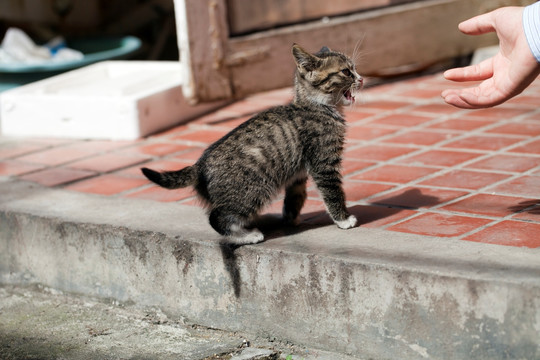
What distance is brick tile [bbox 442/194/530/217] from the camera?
3420mm

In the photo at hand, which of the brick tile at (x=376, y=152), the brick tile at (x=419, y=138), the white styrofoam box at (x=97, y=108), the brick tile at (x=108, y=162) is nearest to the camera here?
the brick tile at (x=376, y=152)

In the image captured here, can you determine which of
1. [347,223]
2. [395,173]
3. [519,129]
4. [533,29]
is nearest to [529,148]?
[519,129]

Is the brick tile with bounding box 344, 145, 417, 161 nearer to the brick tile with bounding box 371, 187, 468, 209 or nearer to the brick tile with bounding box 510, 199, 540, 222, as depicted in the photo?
the brick tile with bounding box 371, 187, 468, 209

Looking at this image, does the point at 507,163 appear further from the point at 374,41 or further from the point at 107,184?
the point at 374,41

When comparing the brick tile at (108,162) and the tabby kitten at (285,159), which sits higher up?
the tabby kitten at (285,159)

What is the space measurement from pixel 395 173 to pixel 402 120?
3.87 feet

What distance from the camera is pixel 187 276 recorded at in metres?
3.35

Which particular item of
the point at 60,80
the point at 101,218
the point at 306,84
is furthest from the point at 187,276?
the point at 60,80

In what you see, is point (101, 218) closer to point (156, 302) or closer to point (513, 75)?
point (156, 302)

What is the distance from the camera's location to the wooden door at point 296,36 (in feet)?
17.5

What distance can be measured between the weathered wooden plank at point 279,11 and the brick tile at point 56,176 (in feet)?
5.23

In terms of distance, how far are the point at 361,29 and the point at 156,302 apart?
327cm

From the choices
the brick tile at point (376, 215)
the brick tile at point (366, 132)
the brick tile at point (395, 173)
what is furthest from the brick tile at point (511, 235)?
the brick tile at point (366, 132)

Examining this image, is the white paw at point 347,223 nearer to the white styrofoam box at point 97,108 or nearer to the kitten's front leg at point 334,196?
the kitten's front leg at point 334,196
